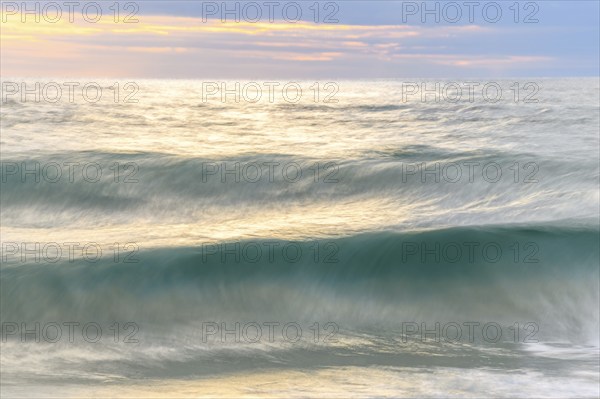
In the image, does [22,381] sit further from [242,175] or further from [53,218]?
[242,175]

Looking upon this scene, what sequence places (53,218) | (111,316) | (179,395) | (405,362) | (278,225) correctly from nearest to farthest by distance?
1. (179,395)
2. (405,362)
3. (111,316)
4. (278,225)
5. (53,218)

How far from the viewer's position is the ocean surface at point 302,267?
756cm

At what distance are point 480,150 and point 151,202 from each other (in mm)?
9607

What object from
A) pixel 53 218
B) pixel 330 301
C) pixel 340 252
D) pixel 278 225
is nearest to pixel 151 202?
pixel 53 218

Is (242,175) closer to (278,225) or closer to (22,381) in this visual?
(278,225)

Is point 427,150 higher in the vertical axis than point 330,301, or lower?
higher

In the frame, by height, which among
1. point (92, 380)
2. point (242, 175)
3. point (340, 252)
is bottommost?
point (92, 380)

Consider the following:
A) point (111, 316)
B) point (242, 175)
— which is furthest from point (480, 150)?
point (111, 316)

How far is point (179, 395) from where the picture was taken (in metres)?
6.68

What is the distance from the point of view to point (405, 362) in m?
7.84

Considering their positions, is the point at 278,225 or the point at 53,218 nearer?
the point at 278,225

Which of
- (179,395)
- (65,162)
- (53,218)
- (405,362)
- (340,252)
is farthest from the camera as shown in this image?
(65,162)

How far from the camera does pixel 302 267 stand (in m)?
11.8

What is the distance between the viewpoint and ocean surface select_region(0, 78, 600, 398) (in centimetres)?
756
